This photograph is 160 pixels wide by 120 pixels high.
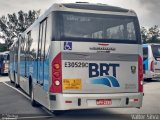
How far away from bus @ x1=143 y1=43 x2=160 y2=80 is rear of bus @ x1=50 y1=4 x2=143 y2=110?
14595 mm

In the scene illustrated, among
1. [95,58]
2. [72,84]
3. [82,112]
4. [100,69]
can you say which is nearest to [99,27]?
[95,58]

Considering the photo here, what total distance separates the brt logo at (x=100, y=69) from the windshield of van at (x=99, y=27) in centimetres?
69

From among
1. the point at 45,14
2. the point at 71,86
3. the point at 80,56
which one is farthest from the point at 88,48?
the point at 45,14

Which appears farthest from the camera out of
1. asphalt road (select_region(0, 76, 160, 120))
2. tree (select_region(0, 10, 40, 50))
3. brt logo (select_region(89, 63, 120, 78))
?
tree (select_region(0, 10, 40, 50))

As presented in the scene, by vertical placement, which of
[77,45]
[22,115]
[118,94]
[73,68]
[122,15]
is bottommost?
[22,115]

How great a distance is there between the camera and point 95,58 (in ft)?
32.9

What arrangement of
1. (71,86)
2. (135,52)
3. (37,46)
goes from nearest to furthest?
(71,86) → (135,52) → (37,46)

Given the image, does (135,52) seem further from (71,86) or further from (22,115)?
(22,115)

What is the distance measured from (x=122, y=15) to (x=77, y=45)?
1.63 metres

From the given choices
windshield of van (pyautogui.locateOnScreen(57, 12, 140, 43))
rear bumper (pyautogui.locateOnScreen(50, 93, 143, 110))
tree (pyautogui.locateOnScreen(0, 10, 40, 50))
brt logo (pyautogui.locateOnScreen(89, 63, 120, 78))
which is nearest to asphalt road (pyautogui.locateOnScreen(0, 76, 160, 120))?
rear bumper (pyautogui.locateOnScreen(50, 93, 143, 110))

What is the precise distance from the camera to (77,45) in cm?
987

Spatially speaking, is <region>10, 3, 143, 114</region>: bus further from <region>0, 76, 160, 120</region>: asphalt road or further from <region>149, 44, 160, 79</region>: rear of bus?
<region>149, 44, 160, 79</region>: rear of bus

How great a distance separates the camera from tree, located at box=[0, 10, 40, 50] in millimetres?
103812

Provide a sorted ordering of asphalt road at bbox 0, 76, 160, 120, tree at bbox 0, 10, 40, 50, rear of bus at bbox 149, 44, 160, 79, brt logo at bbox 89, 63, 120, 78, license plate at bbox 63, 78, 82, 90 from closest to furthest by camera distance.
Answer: license plate at bbox 63, 78, 82, 90 → brt logo at bbox 89, 63, 120, 78 → asphalt road at bbox 0, 76, 160, 120 → rear of bus at bbox 149, 44, 160, 79 → tree at bbox 0, 10, 40, 50
